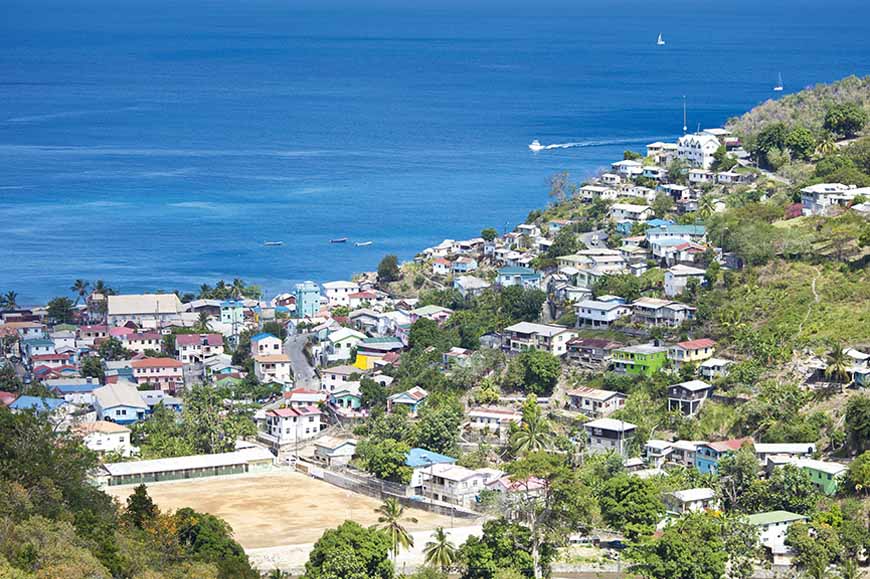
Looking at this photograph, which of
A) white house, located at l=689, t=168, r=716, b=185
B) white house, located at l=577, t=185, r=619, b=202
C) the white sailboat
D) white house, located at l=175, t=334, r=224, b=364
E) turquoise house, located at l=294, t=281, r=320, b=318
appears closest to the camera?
white house, located at l=175, t=334, r=224, b=364

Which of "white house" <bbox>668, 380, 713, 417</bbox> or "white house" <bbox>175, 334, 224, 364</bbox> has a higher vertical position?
"white house" <bbox>175, 334, 224, 364</bbox>

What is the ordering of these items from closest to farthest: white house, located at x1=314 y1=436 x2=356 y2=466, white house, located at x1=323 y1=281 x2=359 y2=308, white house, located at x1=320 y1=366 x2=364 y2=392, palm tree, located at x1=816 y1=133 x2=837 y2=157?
white house, located at x1=314 y1=436 x2=356 y2=466, white house, located at x1=320 y1=366 x2=364 y2=392, white house, located at x1=323 y1=281 x2=359 y2=308, palm tree, located at x1=816 y1=133 x2=837 y2=157

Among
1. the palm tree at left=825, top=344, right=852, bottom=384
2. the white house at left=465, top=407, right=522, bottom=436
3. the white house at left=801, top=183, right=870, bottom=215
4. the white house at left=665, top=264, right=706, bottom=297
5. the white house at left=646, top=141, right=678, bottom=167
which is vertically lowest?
the white house at left=465, top=407, right=522, bottom=436

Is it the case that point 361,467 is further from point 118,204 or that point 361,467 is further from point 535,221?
point 118,204

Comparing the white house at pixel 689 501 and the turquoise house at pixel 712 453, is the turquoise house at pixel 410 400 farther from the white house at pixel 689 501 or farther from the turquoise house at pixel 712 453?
the white house at pixel 689 501

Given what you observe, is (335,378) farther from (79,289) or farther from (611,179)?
(611,179)

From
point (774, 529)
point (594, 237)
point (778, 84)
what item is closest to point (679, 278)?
point (594, 237)

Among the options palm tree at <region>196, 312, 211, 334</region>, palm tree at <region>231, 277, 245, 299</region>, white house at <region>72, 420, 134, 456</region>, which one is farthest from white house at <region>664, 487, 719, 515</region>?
palm tree at <region>231, 277, 245, 299</region>

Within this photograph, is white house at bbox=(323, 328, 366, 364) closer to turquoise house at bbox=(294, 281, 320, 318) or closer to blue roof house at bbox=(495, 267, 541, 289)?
turquoise house at bbox=(294, 281, 320, 318)
